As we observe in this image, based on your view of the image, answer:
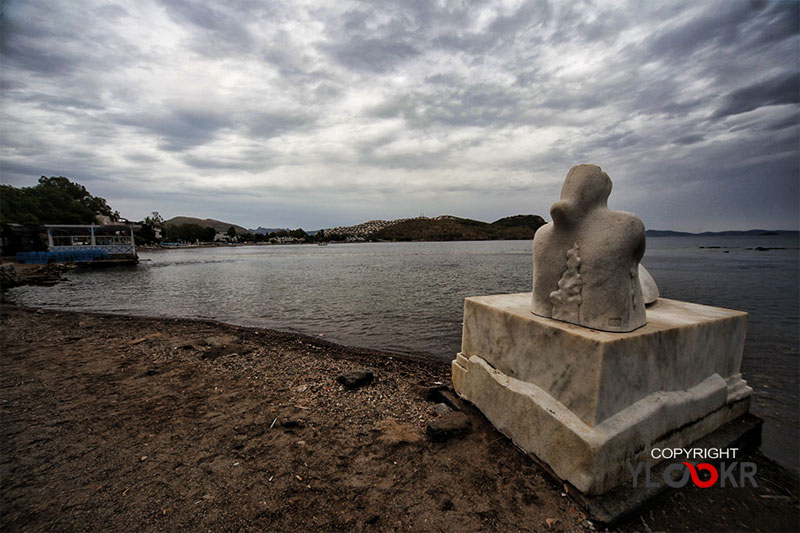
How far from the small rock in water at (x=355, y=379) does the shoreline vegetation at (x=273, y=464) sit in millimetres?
157

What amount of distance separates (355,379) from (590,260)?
4170 millimetres

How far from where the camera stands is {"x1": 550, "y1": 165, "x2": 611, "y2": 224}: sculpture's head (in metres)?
3.41

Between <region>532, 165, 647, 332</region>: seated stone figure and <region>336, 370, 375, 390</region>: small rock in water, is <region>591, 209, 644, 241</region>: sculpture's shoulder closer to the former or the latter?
<region>532, 165, 647, 332</region>: seated stone figure

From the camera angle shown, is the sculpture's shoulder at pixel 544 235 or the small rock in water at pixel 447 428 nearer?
the sculpture's shoulder at pixel 544 235

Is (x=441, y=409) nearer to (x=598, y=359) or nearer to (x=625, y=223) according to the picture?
(x=598, y=359)

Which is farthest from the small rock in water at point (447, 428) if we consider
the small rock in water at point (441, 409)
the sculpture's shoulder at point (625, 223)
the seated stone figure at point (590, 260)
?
the sculpture's shoulder at point (625, 223)

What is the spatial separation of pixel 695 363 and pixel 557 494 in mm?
2183

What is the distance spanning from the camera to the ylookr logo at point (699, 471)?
3.04 metres

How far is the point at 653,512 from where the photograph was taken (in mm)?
2869

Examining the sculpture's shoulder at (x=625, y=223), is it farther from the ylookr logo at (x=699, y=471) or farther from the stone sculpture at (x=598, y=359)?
the ylookr logo at (x=699, y=471)

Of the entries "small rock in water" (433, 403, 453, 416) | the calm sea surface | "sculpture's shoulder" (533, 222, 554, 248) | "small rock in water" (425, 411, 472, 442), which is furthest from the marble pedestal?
the calm sea surface

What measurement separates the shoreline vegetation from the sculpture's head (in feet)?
8.84

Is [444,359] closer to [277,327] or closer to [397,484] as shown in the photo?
[397,484]

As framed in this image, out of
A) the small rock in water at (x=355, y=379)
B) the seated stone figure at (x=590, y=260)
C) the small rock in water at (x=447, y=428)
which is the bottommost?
the small rock in water at (x=355, y=379)
